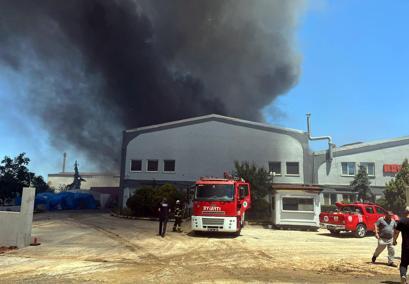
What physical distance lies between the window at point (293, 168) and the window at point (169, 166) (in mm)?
11723

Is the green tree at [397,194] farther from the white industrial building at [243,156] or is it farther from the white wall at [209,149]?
the white wall at [209,149]

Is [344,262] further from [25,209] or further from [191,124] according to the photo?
[191,124]

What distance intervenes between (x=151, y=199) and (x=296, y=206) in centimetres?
1092

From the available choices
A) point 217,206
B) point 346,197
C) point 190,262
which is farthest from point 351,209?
point 346,197

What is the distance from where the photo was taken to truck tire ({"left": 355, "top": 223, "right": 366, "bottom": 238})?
19531 millimetres

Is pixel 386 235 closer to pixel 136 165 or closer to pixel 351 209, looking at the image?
pixel 351 209

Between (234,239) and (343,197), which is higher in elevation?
(343,197)

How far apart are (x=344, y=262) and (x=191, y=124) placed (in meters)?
30.4

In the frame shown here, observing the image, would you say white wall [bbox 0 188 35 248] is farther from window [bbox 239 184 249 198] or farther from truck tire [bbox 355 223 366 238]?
truck tire [bbox 355 223 366 238]

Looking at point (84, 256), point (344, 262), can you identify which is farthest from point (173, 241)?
point (344, 262)

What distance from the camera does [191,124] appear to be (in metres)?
41.1

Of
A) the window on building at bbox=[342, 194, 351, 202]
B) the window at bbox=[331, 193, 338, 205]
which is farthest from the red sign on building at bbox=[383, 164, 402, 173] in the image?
the window at bbox=[331, 193, 338, 205]

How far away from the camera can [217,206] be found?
17812 millimetres

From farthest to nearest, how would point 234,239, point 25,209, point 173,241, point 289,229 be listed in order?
point 289,229
point 234,239
point 173,241
point 25,209
